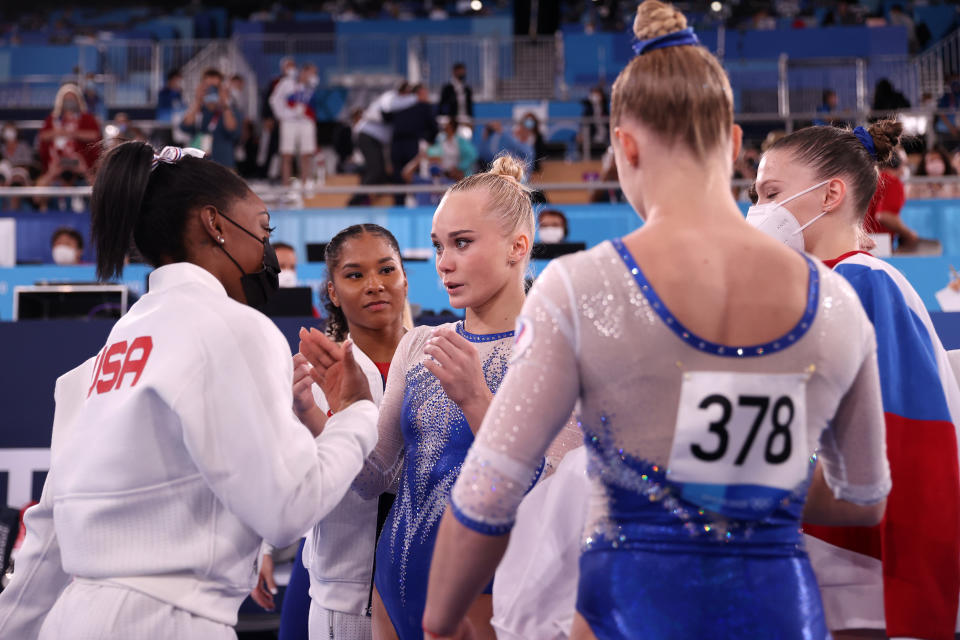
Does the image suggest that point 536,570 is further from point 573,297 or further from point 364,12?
point 364,12

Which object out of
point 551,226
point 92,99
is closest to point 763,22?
point 551,226

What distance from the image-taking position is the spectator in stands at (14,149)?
38.3 ft

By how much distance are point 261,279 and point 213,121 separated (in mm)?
8770

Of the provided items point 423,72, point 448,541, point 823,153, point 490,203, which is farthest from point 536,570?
point 423,72

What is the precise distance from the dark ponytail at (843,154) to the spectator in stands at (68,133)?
9.23 m

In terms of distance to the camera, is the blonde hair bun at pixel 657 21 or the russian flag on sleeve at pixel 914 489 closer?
the blonde hair bun at pixel 657 21

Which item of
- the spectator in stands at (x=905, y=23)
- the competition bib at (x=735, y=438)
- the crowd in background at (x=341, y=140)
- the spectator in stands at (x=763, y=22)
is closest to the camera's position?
the competition bib at (x=735, y=438)

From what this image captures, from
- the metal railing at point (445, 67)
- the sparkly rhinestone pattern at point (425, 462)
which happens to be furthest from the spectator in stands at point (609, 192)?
the sparkly rhinestone pattern at point (425, 462)

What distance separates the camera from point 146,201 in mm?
1851

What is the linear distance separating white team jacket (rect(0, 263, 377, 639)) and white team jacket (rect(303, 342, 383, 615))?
81 centimetres

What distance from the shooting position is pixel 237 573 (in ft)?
5.58

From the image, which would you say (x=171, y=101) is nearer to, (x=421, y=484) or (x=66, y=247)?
(x=66, y=247)

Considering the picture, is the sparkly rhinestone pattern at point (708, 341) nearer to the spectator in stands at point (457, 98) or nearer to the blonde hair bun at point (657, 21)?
the blonde hair bun at point (657, 21)

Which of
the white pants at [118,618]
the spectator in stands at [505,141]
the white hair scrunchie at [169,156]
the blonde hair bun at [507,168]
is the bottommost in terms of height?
the white pants at [118,618]
